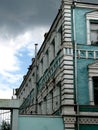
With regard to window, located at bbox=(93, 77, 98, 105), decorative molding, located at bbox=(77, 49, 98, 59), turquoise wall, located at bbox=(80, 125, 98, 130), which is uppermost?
decorative molding, located at bbox=(77, 49, 98, 59)

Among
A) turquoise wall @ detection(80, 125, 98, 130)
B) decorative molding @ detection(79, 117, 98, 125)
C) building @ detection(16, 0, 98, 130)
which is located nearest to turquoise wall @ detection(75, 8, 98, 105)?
building @ detection(16, 0, 98, 130)

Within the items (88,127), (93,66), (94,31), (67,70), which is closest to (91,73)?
(93,66)

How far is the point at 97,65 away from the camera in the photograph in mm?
24859

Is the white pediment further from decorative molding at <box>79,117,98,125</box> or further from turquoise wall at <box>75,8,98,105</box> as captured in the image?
decorative molding at <box>79,117,98,125</box>

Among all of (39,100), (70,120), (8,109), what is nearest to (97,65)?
(70,120)

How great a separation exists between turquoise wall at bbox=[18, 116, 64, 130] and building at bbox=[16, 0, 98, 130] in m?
0.50

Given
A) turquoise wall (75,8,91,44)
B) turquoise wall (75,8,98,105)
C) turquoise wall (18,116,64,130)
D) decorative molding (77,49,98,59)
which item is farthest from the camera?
turquoise wall (75,8,91,44)

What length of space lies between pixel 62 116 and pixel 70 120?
552 mm

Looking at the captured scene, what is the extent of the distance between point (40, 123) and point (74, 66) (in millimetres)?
4372

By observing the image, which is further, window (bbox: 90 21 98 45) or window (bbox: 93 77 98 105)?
window (bbox: 90 21 98 45)

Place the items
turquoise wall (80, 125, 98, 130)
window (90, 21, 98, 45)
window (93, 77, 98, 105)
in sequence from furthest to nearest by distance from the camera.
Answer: window (90, 21, 98, 45), window (93, 77, 98, 105), turquoise wall (80, 125, 98, 130)

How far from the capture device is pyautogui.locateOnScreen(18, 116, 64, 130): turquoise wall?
22578 mm

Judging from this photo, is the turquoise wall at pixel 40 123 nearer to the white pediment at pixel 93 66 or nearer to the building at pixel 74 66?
the building at pixel 74 66

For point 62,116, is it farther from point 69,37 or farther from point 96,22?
point 96,22
